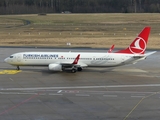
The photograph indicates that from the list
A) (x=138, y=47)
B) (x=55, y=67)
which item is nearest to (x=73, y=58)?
(x=55, y=67)

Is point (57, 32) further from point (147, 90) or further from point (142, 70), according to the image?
point (147, 90)

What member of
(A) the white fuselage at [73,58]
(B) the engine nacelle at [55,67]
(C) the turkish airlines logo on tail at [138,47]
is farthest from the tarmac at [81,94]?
(C) the turkish airlines logo on tail at [138,47]

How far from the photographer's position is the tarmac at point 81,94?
→ 39.6m

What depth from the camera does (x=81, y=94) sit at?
48.3 meters

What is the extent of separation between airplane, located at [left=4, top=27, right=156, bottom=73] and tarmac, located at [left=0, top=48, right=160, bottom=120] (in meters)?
1.33

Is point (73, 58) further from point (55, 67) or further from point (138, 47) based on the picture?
point (138, 47)

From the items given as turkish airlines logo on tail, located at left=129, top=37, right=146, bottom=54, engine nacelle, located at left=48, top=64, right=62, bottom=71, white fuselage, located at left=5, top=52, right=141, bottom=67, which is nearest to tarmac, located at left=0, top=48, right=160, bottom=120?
engine nacelle, located at left=48, top=64, right=62, bottom=71

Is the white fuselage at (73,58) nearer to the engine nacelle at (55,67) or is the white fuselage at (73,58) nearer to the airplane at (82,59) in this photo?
the airplane at (82,59)

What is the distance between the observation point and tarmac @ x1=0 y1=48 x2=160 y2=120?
3959 cm

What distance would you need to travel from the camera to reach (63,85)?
53.8 meters

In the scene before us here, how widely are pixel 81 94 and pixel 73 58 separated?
16.5m

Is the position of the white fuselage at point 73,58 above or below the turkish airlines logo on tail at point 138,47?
below

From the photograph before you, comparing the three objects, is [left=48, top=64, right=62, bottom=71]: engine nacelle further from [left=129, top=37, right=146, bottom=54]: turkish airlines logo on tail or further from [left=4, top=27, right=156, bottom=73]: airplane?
[left=129, top=37, right=146, bottom=54]: turkish airlines logo on tail

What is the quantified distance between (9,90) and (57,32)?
287 feet
